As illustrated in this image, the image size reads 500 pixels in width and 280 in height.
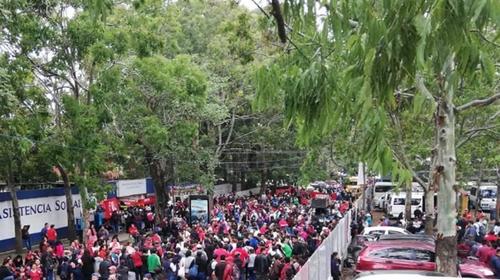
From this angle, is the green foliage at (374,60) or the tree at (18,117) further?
the tree at (18,117)

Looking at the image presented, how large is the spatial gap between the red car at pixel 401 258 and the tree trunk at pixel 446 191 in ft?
5.04

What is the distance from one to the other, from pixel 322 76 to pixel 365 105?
771mm

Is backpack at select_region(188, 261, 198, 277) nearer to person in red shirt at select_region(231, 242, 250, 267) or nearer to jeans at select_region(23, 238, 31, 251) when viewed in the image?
person in red shirt at select_region(231, 242, 250, 267)

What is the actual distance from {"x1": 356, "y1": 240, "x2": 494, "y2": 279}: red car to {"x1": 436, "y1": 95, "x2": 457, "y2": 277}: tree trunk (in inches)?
60.4

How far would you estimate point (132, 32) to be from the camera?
21719 millimetres

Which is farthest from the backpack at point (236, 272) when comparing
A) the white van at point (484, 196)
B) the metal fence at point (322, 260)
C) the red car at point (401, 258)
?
the white van at point (484, 196)

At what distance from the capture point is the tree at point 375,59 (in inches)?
146

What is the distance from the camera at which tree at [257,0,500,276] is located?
3701mm

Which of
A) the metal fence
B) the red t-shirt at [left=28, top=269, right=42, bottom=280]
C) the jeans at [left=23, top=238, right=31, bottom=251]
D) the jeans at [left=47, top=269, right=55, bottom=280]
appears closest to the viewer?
the metal fence

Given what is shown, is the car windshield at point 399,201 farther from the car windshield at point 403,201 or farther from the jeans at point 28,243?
the jeans at point 28,243

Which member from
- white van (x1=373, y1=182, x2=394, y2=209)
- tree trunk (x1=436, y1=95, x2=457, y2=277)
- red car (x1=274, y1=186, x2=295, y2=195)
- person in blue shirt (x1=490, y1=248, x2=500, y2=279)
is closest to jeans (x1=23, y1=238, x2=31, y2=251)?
person in blue shirt (x1=490, y1=248, x2=500, y2=279)

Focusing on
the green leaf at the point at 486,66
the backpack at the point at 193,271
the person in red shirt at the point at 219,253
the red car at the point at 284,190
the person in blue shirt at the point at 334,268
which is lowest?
the red car at the point at 284,190

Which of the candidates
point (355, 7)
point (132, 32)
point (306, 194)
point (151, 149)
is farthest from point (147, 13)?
point (306, 194)

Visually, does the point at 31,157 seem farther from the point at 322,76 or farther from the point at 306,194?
the point at 306,194
